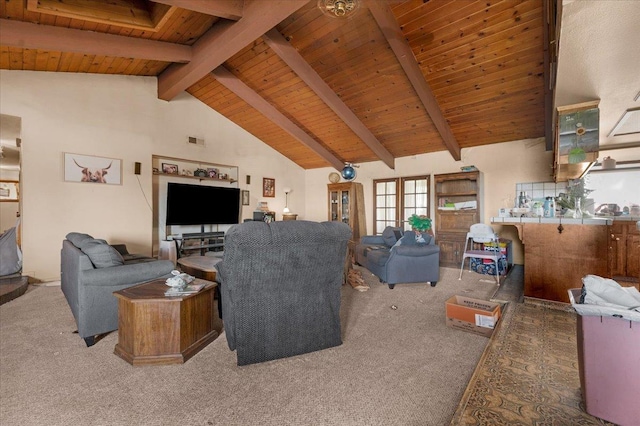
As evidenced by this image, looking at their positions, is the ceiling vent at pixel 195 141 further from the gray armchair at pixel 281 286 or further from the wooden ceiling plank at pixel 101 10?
the gray armchair at pixel 281 286

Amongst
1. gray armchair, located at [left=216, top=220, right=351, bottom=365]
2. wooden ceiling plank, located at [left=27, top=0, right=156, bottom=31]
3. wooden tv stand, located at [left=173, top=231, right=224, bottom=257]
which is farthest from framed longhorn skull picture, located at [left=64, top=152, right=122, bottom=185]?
gray armchair, located at [left=216, top=220, right=351, bottom=365]

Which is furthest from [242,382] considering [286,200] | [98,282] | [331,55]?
[286,200]

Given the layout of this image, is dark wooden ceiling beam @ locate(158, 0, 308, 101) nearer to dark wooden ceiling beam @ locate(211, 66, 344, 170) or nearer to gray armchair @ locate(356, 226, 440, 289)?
dark wooden ceiling beam @ locate(211, 66, 344, 170)

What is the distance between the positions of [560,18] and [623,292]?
159 cm

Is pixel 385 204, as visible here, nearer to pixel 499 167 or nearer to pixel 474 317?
pixel 499 167

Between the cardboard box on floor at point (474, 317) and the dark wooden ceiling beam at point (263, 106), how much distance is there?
14.3ft

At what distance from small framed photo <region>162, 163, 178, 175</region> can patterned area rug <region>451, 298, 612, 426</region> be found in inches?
219

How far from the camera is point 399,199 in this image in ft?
21.0

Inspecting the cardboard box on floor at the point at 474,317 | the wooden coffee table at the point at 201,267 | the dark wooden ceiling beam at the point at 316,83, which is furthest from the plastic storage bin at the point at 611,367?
the dark wooden ceiling beam at the point at 316,83

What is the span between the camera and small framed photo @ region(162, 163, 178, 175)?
17.6ft

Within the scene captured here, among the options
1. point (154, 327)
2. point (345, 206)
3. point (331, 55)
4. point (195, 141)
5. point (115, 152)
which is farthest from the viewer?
point (345, 206)

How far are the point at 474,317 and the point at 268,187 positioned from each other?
5537 mm

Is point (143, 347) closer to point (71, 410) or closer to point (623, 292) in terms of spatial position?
point (71, 410)

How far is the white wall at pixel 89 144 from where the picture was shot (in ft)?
12.9
